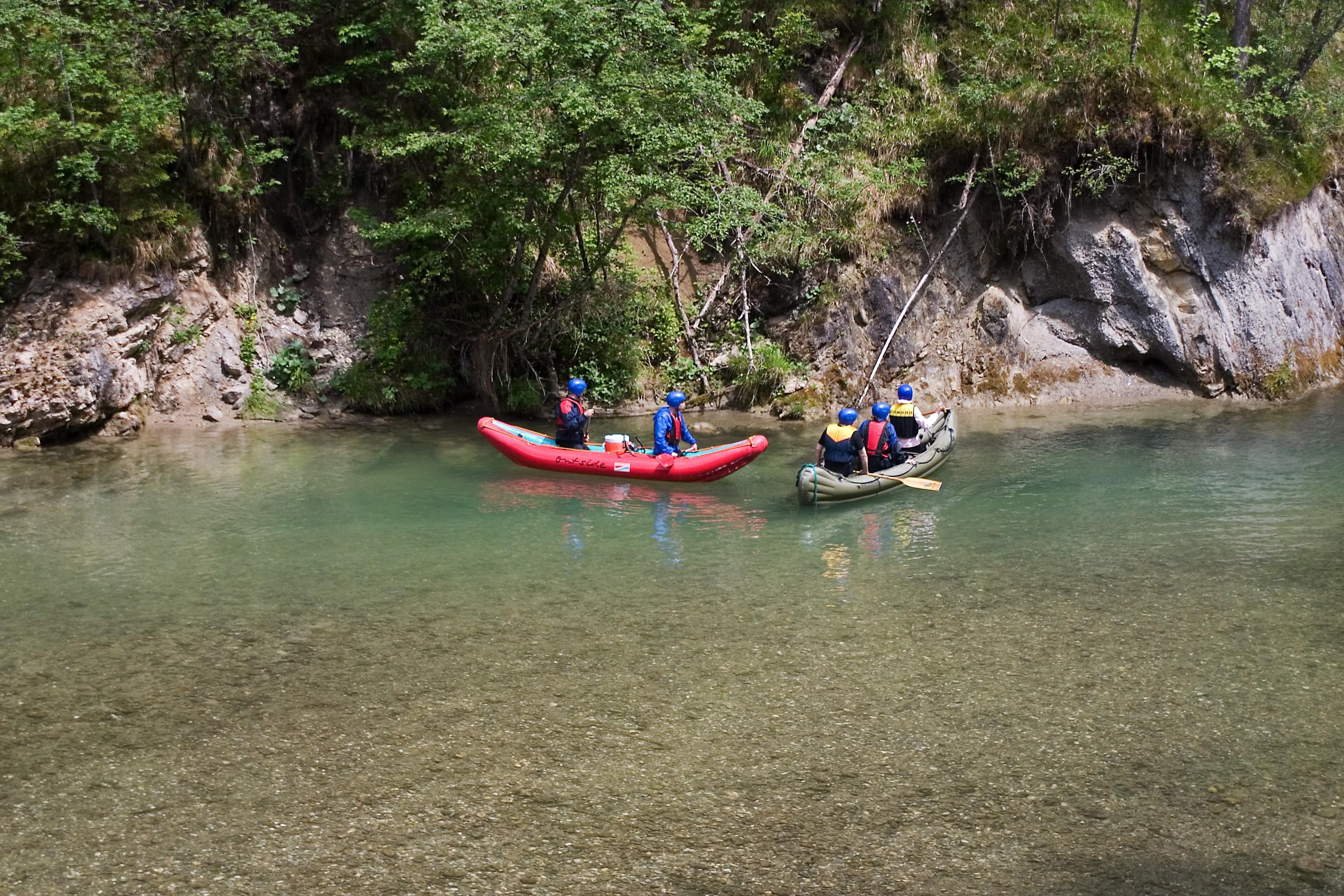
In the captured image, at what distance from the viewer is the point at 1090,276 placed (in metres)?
19.3

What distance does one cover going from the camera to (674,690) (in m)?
7.62

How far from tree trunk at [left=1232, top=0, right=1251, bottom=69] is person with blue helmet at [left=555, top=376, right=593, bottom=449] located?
13.2 meters

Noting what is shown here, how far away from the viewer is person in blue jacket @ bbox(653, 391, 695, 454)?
1407 centimetres

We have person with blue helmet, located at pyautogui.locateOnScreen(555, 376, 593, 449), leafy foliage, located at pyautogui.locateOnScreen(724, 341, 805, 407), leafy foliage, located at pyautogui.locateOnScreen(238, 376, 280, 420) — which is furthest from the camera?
leafy foliage, located at pyautogui.locateOnScreen(724, 341, 805, 407)

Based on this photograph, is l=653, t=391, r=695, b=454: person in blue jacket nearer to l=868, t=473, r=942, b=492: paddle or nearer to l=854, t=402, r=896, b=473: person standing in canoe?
l=854, t=402, r=896, b=473: person standing in canoe

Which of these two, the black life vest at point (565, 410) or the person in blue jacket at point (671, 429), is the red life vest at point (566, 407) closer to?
the black life vest at point (565, 410)

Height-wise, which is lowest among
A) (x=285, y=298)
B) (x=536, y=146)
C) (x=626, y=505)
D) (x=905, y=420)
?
(x=626, y=505)

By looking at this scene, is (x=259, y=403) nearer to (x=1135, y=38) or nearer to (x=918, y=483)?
(x=918, y=483)

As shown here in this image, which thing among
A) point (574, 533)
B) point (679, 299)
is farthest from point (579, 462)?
point (679, 299)

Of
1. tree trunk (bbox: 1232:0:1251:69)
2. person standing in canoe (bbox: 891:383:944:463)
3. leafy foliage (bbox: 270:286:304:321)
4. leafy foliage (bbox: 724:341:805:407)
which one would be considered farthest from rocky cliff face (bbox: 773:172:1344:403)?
leafy foliage (bbox: 270:286:304:321)

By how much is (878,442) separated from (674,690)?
660cm

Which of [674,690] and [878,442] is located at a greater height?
[878,442]

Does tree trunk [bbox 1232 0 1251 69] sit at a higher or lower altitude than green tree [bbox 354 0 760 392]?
higher

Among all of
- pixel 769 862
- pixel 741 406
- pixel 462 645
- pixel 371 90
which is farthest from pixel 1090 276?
pixel 769 862
